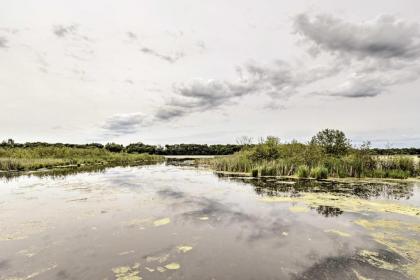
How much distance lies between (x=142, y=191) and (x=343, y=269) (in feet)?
30.8

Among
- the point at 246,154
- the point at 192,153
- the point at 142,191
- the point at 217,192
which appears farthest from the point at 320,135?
the point at 192,153

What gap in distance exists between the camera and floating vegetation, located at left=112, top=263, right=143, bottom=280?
4.20 metres

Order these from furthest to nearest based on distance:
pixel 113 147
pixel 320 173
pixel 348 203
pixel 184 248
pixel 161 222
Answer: pixel 113 147 → pixel 320 173 → pixel 348 203 → pixel 161 222 → pixel 184 248

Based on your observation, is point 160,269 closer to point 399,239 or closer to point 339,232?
point 339,232

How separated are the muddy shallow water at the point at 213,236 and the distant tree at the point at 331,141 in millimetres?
14959

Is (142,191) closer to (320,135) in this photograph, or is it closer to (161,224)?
(161,224)

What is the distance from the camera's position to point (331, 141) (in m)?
26.7

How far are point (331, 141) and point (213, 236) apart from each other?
23.6 metres

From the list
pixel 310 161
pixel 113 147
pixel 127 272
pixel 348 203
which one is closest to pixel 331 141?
pixel 310 161

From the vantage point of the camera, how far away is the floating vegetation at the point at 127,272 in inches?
165

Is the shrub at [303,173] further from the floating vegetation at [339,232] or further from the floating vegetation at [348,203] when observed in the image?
the floating vegetation at [339,232]

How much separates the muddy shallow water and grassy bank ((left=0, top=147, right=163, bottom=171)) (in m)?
15.8

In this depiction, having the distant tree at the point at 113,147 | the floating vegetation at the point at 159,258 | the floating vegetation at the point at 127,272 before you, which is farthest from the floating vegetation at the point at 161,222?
the distant tree at the point at 113,147

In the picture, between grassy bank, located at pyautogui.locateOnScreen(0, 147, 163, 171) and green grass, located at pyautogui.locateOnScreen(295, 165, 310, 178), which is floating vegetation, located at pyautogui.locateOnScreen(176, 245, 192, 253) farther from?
grassy bank, located at pyautogui.locateOnScreen(0, 147, 163, 171)
